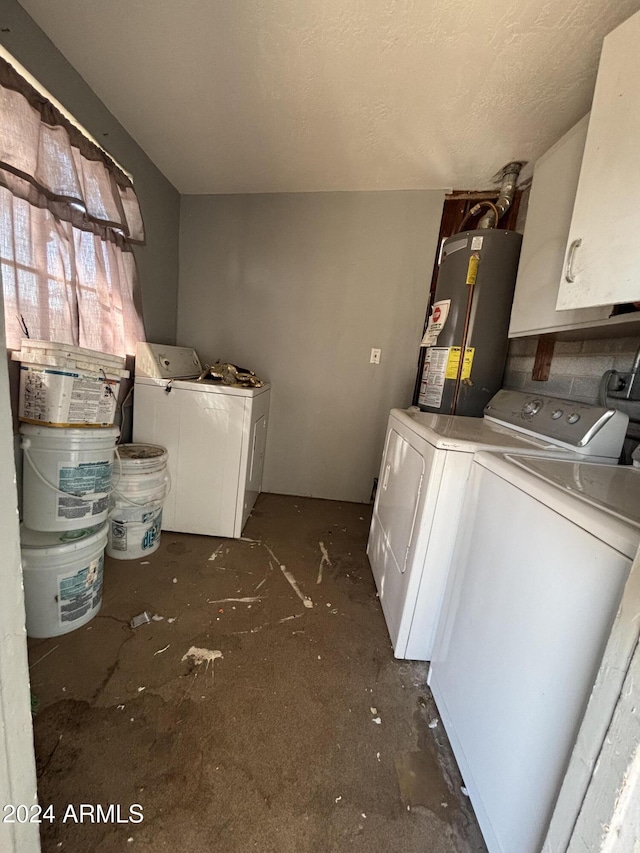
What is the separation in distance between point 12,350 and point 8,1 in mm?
1205

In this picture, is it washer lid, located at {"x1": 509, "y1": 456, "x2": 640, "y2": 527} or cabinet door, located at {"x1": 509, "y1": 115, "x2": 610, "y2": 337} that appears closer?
washer lid, located at {"x1": 509, "y1": 456, "x2": 640, "y2": 527}

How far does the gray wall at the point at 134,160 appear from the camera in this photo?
3.98 feet

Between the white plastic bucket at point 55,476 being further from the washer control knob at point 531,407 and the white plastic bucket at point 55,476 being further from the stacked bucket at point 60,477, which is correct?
the washer control knob at point 531,407

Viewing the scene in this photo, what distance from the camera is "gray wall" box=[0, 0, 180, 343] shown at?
1213mm

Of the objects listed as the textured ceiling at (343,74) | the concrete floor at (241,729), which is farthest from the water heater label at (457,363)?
the concrete floor at (241,729)

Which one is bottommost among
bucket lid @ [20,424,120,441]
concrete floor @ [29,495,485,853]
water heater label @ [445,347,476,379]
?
concrete floor @ [29,495,485,853]

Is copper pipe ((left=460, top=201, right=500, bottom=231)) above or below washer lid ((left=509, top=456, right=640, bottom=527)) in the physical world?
above

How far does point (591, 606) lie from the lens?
0.56 metres

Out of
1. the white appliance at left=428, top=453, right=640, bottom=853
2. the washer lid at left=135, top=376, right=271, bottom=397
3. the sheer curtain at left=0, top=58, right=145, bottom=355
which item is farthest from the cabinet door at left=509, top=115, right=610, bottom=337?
the sheer curtain at left=0, top=58, right=145, bottom=355

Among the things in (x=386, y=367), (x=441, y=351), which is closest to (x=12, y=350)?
(x=441, y=351)

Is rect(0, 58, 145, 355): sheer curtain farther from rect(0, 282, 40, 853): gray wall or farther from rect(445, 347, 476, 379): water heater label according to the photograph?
rect(445, 347, 476, 379): water heater label

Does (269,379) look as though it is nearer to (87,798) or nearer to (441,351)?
(441,351)

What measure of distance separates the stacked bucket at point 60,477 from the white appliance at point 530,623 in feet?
4.39

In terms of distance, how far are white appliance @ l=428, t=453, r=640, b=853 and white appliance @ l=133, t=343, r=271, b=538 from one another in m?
1.31
